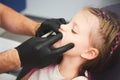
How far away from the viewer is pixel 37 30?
1.08m

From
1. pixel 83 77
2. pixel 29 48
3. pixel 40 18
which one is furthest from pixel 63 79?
pixel 40 18

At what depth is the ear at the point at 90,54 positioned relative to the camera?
855 millimetres

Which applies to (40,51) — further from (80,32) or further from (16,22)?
(16,22)

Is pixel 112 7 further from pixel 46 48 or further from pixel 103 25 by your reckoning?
pixel 46 48

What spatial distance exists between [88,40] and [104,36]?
0.06 metres

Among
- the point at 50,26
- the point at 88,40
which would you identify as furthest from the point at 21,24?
the point at 88,40

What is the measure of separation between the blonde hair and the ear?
1 centimetres

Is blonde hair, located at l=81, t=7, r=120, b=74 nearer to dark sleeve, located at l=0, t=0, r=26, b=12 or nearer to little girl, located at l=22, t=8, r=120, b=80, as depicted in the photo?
little girl, located at l=22, t=8, r=120, b=80

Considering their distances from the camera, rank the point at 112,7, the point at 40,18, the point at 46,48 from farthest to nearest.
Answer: the point at 40,18 < the point at 112,7 < the point at 46,48

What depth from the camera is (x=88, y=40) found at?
86 centimetres

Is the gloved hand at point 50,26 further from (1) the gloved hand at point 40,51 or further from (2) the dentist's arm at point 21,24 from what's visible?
(1) the gloved hand at point 40,51

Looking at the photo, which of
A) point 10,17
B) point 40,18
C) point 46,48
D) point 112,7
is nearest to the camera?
point 46,48

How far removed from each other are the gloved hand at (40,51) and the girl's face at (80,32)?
1.2 inches

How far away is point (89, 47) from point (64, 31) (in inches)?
4.4
